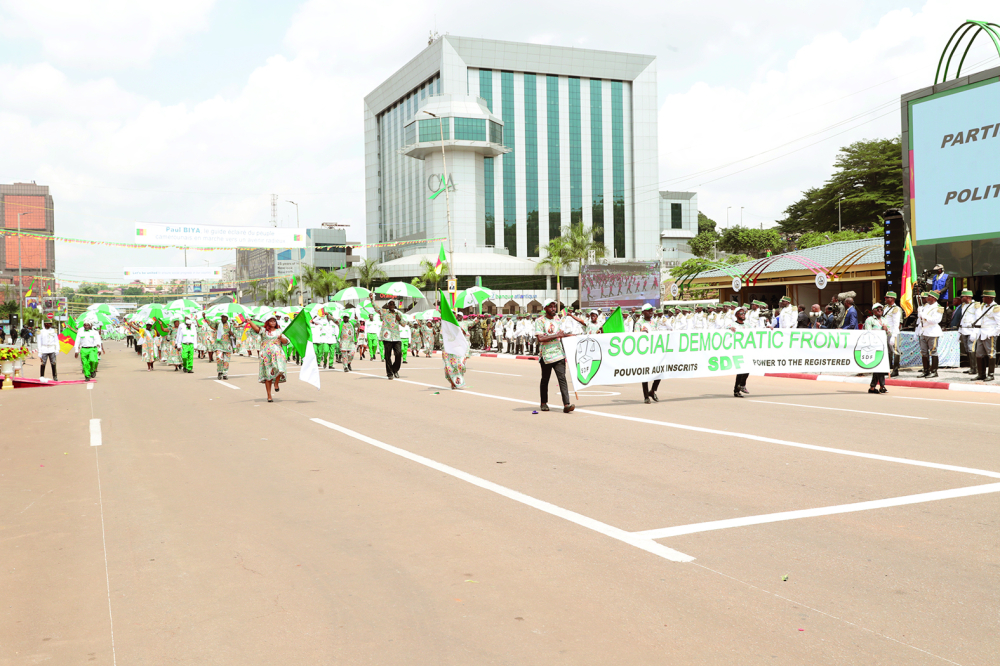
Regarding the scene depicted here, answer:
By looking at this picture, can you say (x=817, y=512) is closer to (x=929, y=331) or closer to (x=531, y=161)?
(x=929, y=331)

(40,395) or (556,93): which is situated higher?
(556,93)

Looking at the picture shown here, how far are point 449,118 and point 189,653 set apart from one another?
84.4 metres

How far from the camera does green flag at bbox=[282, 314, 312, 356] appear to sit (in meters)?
15.9

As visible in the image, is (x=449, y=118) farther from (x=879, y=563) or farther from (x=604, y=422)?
(x=879, y=563)

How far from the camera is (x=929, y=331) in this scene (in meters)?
18.0

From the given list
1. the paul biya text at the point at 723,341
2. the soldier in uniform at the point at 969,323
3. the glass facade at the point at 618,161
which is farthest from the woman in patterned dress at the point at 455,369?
the glass facade at the point at 618,161

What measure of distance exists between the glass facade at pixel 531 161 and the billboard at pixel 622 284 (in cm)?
5333

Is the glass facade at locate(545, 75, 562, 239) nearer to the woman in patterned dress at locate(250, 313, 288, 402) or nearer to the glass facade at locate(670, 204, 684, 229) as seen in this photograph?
the glass facade at locate(670, 204, 684, 229)

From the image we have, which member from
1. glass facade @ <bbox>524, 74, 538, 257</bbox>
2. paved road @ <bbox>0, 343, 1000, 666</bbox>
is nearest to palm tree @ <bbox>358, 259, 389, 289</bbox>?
glass facade @ <bbox>524, 74, 538, 257</bbox>

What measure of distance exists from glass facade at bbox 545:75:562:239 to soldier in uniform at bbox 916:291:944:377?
249 feet

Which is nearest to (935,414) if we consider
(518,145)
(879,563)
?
(879,563)

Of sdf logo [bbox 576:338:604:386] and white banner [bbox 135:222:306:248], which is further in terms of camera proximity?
white banner [bbox 135:222:306:248]

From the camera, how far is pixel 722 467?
796 cm

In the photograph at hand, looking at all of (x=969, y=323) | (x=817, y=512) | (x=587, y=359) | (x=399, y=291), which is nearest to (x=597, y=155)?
(x=399, y=291)
